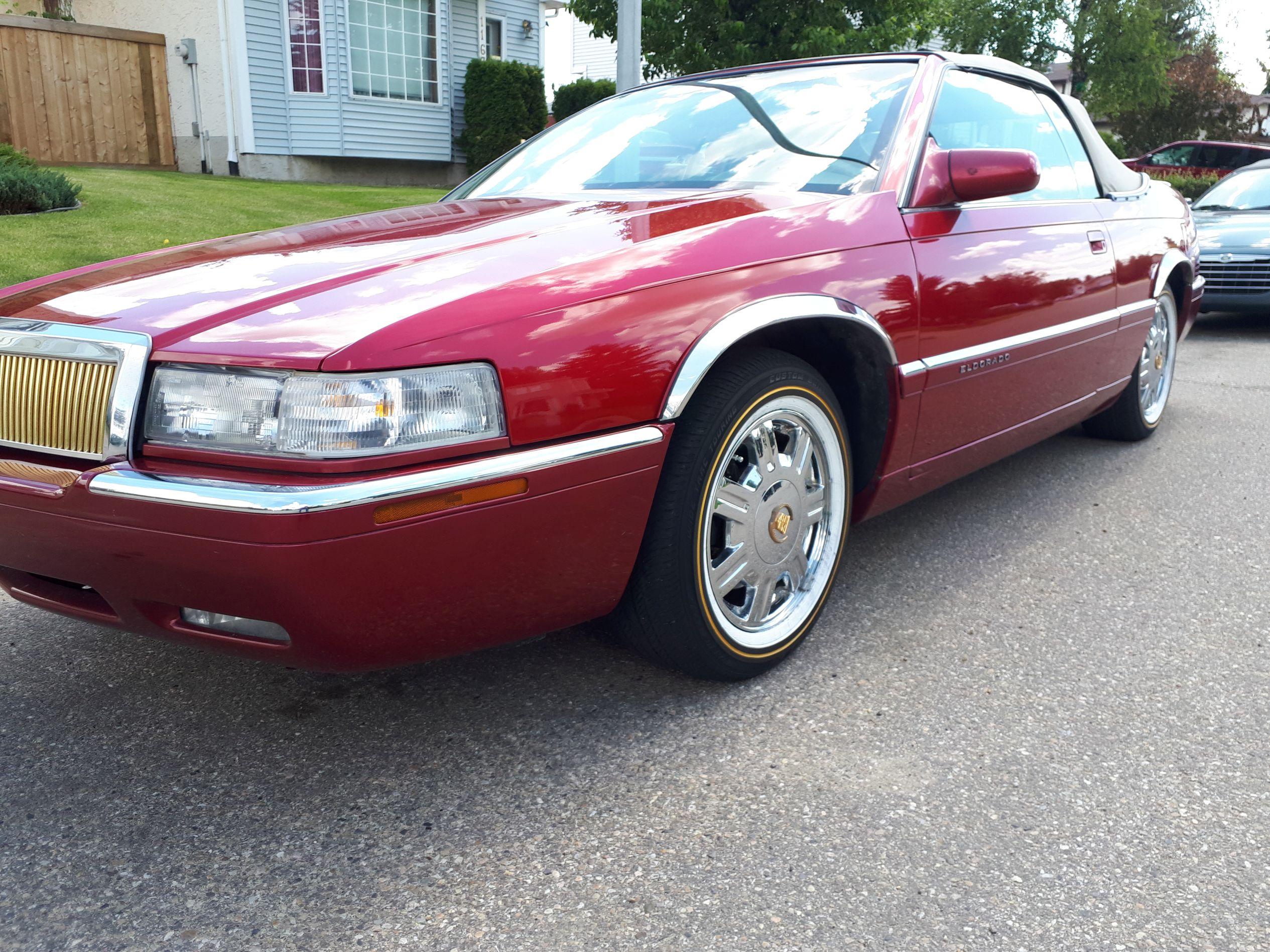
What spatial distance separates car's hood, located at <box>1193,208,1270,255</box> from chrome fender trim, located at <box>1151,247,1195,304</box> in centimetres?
353

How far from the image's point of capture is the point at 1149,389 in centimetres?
496

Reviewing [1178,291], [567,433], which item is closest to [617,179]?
[567,433]

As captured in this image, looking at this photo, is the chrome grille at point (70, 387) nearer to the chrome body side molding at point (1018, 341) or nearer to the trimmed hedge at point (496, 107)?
the chrome body side molding at point (1018, 341)

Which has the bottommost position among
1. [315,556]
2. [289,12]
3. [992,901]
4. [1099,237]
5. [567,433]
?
[992,901]

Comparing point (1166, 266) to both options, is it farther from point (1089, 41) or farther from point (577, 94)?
point (1089, 41)

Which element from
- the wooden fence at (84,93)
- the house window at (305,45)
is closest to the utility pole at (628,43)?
the house window at (305,45)

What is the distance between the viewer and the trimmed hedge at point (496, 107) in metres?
17.6

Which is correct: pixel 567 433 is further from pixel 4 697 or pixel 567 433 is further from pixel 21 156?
pixel 21 156

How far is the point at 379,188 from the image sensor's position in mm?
15930

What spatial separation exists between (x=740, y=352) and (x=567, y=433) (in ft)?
2.04

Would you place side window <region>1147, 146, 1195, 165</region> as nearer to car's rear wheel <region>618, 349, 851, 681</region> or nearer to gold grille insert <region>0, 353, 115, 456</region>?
car's rear wheel <region>618, 349, 851, 681</region>

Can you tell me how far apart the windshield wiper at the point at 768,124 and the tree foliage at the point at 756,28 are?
33.0ft

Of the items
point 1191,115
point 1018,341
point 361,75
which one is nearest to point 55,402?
point 1018,341

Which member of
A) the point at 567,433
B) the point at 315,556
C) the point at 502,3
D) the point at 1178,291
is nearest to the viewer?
the point at 315,556
